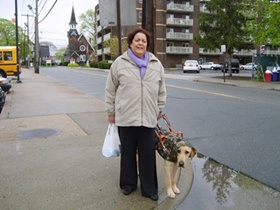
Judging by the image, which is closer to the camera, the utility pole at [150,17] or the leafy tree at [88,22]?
the utility pole at [150,17]

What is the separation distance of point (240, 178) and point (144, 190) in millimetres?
1588

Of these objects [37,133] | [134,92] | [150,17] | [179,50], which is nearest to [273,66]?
[150,17]

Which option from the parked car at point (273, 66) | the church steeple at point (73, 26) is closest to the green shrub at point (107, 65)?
the parked car at point (273, 66)

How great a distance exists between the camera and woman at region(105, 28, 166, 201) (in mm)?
3512

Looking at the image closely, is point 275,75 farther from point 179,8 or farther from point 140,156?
point 179,8

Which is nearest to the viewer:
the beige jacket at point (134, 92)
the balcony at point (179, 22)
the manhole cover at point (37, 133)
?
the beige jacket at point (134, 92)

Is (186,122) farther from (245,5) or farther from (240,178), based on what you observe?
(245,5)

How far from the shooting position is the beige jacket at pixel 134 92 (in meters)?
3.50

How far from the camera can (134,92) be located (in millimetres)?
3496

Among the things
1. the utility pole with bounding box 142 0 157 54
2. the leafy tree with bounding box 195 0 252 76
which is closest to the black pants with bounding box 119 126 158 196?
the utility pole with bounding box 142 0 157 54

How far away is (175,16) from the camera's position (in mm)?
57219

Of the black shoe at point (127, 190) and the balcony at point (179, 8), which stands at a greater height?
the balcony at point (179, 8)

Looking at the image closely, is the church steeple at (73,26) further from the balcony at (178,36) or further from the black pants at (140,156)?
the black pants at (140,156)

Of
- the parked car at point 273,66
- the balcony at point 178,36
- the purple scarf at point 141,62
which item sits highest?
the balcony at point 178,36
